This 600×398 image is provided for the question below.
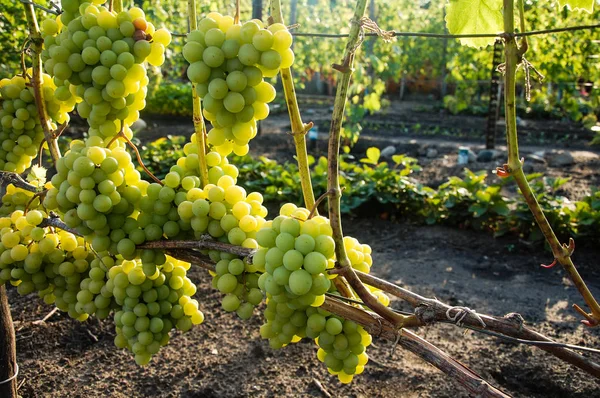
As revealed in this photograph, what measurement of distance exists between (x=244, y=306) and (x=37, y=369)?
6.26 ft

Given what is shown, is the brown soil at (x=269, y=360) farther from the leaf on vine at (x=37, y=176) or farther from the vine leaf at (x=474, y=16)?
the vine leaf at (x=474, y=16)

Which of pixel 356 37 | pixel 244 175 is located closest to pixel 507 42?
pixel 356 37

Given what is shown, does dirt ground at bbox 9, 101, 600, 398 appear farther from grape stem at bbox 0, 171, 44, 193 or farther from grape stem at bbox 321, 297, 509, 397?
grape stem at bbox 321, 297, 509, 397

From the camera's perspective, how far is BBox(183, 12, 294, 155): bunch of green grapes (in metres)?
0.95

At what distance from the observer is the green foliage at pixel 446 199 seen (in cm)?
433

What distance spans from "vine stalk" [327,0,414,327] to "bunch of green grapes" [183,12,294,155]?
0.12 metres

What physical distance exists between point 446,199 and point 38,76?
4031mm

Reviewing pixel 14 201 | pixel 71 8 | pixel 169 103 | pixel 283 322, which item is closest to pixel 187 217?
pixel 283 322

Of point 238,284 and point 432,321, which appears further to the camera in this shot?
point 238,284

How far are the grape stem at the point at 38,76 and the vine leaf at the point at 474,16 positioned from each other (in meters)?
1.21

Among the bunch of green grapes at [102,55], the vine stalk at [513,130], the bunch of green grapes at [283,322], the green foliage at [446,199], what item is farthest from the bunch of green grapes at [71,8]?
the green foliage at [446,199]

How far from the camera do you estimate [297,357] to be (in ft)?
9.18

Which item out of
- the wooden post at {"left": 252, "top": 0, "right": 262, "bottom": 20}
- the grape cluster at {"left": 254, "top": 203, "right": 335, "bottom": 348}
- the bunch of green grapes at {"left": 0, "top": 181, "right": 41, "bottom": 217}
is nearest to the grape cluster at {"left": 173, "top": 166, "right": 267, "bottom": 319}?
the grape cluster at {"left": 254, "top": 203, "right": 335, "bottom": 348}

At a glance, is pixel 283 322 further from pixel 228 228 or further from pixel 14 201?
pixel 14 201
